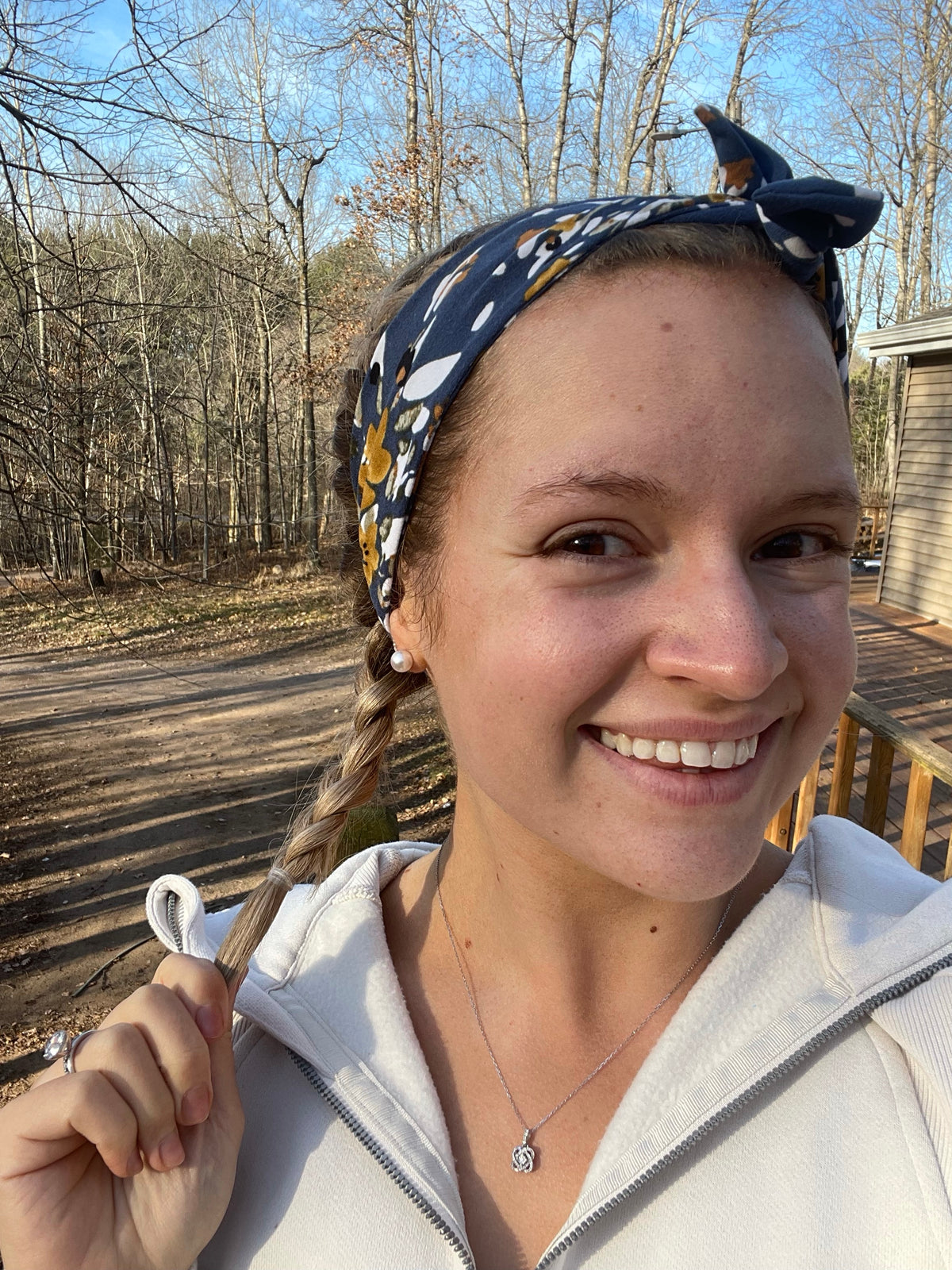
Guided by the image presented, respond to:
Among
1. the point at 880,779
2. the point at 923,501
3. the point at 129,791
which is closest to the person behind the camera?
the point at 880,779

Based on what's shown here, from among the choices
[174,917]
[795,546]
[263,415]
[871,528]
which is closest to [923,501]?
[871,528]

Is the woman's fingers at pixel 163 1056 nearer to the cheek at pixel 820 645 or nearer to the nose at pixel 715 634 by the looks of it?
the nose at pixel 715 634

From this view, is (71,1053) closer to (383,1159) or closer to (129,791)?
(383,1159)

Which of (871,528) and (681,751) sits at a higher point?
(681,751)

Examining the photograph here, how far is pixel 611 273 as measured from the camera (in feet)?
3.74

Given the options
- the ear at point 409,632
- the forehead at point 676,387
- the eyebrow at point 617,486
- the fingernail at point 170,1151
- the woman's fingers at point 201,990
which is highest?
the forehead at point 676,387

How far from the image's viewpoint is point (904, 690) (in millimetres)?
8609

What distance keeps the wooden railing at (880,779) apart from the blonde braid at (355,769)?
5.70 feet

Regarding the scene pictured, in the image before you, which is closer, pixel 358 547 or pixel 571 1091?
pixel 571 1091

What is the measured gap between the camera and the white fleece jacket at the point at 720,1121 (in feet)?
3.54

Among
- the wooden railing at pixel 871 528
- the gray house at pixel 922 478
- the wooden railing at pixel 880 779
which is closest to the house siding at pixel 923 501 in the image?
the gray house at pixel 922 478

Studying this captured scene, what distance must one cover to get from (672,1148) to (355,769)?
3.01ft

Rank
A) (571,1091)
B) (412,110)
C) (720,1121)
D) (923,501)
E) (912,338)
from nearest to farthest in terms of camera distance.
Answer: (720,1121), (571,1091), (912,338), (923,501), (412,110)

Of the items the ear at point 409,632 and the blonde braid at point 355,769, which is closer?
the ear at point 409,632
